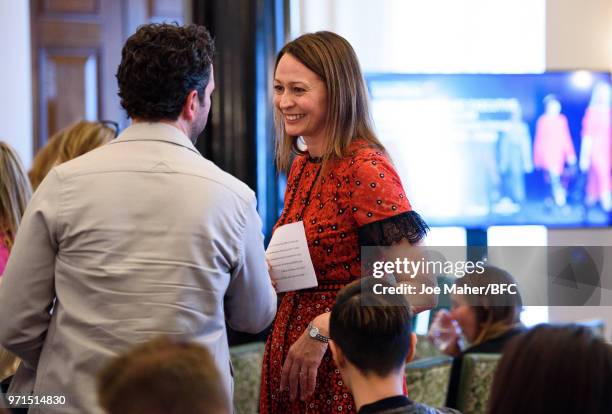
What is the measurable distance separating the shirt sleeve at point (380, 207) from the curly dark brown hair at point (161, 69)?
1.43ft

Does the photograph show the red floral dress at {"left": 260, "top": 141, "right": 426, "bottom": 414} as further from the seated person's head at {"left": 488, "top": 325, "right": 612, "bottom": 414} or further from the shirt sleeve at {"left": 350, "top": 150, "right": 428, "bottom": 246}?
the seated person's head at {"left": 488, "top": 325, "right": 612, "bottom": 414}

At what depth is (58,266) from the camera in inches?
69.8

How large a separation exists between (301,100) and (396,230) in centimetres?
39

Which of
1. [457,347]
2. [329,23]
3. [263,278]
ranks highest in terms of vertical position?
[329,23]

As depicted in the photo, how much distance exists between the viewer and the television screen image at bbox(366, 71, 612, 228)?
16.5 feet

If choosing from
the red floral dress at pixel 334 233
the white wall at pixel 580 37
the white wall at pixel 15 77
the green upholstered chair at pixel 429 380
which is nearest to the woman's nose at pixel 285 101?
the red floral dress at pixel 334 233

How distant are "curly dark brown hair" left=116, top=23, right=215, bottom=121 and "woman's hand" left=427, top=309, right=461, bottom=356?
267cm

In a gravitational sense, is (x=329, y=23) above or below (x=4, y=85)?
above

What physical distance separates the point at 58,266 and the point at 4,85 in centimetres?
373

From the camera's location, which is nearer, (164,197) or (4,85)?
(164,197)

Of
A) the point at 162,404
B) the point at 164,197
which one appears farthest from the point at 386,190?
the point at 162,404

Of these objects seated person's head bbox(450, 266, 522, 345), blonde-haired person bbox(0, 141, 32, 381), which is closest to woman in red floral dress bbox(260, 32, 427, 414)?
blonde-haired person bbox(0, 141, 32, 381)

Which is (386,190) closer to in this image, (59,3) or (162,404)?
(162,404)

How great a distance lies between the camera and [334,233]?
2.09 meters
